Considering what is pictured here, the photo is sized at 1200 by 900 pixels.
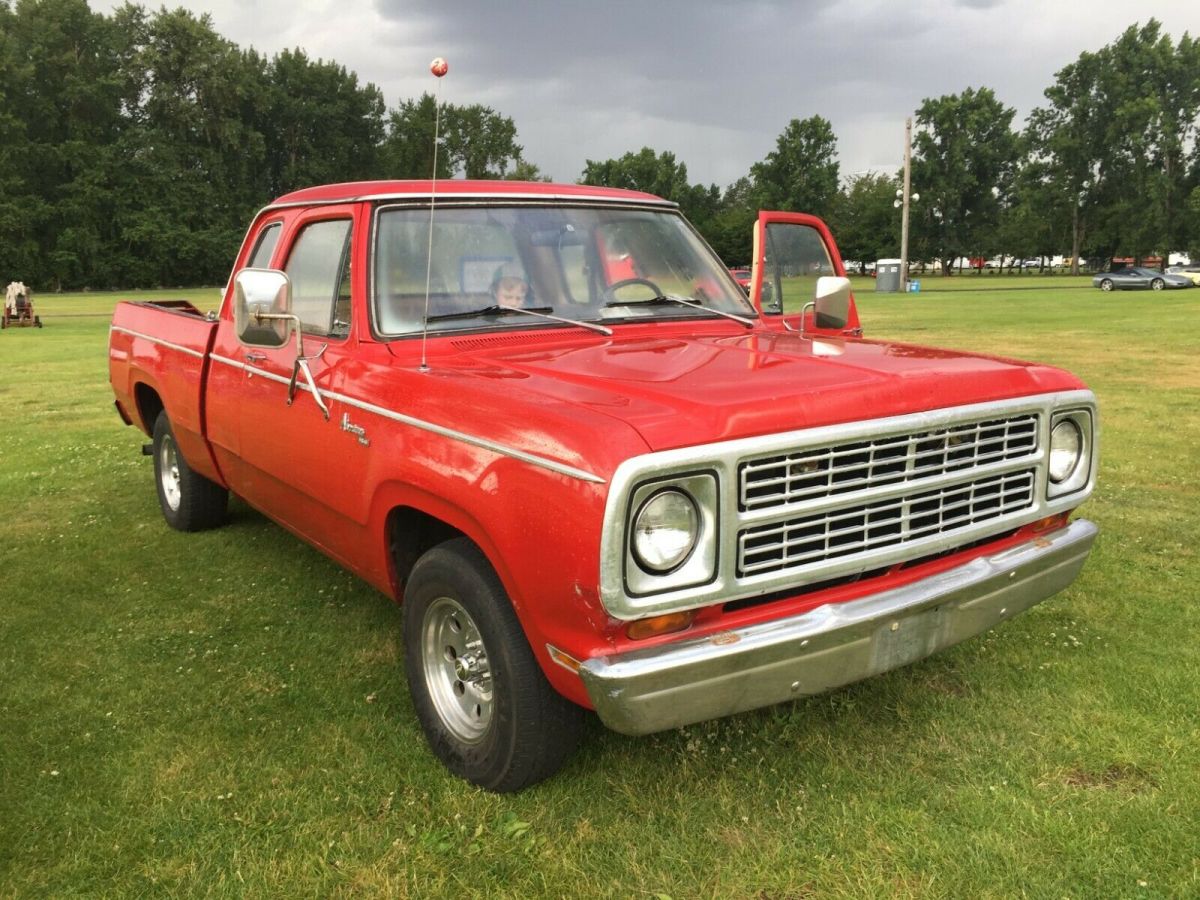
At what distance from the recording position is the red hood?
236 cm

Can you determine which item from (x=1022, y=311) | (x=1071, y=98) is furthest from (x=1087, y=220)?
(x=1022, y=311)

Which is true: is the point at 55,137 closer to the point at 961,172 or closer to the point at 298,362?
the point at 961,172

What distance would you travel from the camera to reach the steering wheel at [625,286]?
12.5 ft

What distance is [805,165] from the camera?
7075 centimetres

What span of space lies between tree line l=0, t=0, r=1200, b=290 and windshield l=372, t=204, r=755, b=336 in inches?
2261

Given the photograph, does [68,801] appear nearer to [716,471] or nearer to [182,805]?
[182,805]

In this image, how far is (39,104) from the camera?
6122cm

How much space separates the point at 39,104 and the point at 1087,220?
250ft

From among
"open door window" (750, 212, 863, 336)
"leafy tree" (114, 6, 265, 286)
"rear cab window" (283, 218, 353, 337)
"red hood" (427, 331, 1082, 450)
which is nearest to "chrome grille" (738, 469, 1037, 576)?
"red hood" (427, 331, 1082, 450)

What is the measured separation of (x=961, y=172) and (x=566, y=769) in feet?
268

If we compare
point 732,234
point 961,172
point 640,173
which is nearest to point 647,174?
point 640,173

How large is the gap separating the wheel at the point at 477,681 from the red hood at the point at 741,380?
59 centimetres

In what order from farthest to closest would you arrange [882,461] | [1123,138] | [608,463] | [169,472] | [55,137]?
[1123,138] < [55,137] < [169,472] < [882,461] < [608,463]

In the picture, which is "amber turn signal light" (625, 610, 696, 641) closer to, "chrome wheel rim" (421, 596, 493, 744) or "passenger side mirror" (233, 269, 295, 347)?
"chrome wheel rim" (421, 596, 493, 744)
